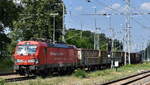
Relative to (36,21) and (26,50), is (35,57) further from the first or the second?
(36,21)

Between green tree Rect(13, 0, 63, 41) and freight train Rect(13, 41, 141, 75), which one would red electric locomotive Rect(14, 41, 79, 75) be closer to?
freight train Rect(13, 41, 141, 75)

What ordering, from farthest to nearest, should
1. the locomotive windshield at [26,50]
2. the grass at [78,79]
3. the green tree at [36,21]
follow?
the green tree at [36,21], the locomotive windshield at [26,50], the grass at [78,79]

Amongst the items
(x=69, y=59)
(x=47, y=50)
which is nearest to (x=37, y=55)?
(x=47, y=50)

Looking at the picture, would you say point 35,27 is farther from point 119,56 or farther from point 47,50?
point 47,50

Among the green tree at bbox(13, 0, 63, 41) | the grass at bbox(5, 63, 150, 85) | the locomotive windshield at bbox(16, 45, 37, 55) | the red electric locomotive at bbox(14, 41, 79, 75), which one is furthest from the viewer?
the green tree at bbox(13, 0, 63, 41)

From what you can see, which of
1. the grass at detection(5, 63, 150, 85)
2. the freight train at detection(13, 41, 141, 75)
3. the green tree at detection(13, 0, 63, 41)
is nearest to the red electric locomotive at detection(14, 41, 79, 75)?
the freight train at detection(13, 41, 141, 75)

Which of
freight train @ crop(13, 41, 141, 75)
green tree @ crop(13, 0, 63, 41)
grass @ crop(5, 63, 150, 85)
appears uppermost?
green tree @ crop(13, 0, 63, 41)

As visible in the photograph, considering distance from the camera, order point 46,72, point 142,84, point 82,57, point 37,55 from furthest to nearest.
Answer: point 82,57, point 46,72, point 37,55, point 142,84

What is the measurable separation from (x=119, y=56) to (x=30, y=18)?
741 inches

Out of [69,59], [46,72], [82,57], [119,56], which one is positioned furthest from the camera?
[119,56]

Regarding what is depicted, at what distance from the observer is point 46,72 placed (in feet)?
117

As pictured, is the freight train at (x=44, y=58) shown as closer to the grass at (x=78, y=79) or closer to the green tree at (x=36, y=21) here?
the grass at (x=78, y=79)

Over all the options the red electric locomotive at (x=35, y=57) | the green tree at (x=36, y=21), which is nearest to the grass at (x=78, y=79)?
the red electric locomotive at (x=35, y=57)

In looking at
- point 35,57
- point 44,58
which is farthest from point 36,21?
point 35,57
